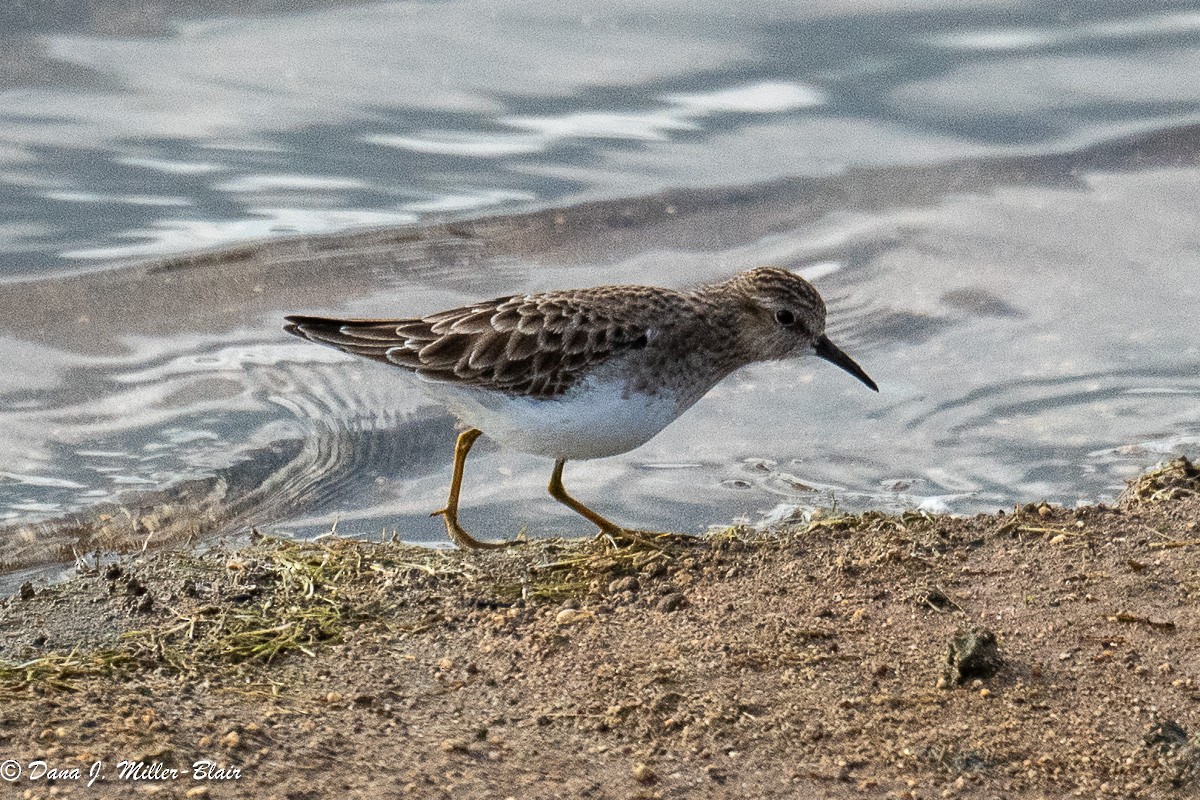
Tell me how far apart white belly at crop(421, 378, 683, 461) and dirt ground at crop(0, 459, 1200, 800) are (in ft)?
1.48

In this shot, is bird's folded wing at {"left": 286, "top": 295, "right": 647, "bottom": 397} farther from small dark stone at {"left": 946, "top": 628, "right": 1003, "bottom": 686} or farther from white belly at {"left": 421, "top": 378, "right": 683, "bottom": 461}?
small dark stone at {"left": 946, "top": 628, "right": 1003, "bottom": 686}

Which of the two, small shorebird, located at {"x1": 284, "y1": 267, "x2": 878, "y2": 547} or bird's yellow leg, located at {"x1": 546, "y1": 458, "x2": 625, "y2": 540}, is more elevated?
small shorebird, located at {"x1": 284, "y1": 267, "x2": 878, "y2": 547}

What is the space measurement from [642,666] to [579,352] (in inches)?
61.6

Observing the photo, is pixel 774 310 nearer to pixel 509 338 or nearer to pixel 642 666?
pixel 509 338

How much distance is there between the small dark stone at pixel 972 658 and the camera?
4.82 meters

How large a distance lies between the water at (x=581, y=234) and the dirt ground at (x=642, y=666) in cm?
126

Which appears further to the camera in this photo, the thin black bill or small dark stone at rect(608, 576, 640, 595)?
the thin black bill

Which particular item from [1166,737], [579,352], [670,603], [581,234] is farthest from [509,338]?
[581,234]

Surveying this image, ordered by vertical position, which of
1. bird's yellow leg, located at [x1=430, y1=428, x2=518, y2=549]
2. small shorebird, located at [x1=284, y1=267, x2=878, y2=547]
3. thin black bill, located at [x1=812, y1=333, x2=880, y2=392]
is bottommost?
bird's yellow leg, located at [x1=430, y1=428, x2=518, y2=549]

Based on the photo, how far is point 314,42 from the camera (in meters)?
13.1

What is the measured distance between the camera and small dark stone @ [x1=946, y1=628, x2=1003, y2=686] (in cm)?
482

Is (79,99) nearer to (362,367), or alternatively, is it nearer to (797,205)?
(362,367)

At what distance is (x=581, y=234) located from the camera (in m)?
10.9

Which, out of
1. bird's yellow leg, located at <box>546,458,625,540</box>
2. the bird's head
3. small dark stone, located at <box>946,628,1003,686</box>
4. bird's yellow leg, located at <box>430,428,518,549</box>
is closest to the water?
bird's yellow leg, located at <box>430,428,518,549</box>
